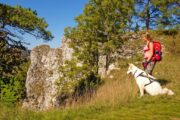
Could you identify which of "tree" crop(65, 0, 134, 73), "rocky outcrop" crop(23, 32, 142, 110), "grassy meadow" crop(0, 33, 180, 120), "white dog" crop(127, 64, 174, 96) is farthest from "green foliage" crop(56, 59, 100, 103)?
"white dog" crop(127, 64, 174, 96)

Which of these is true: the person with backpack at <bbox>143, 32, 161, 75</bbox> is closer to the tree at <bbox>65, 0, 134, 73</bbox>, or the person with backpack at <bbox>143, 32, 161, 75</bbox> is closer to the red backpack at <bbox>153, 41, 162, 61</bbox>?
the red backpack at <bbox>153, 41, 162, 61</bbox>

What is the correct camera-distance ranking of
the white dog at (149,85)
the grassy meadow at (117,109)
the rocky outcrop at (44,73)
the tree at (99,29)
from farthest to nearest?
the rocky outcrop at (44,73) < the tree at (99,29) < the white dog at (149,85) < the grassy meadow at (117,109)

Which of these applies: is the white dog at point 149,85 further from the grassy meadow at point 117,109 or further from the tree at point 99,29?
the tree at point 99,29

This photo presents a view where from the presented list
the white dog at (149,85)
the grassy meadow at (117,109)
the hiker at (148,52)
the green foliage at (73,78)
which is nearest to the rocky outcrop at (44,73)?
the green foliage at (73,78)

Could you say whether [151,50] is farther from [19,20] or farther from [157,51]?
[19,20]

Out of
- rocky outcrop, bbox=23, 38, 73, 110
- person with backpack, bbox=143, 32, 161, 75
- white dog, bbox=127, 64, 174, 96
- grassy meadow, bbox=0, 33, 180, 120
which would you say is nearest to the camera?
grassy meadow, bbox=0, 33, 180, 120

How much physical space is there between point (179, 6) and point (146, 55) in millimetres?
26140

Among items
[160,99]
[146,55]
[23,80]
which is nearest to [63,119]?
[160,99]

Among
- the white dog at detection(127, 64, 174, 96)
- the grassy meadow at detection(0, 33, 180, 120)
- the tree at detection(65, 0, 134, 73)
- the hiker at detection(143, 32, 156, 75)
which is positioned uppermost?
the tree at detection(65, 0, 134, 73)

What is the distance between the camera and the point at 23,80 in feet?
220

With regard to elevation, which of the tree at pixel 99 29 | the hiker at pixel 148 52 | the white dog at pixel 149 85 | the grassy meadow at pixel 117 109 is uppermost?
the tree at pixel 99 29

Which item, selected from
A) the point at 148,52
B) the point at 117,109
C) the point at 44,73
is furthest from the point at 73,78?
the point at 117,109

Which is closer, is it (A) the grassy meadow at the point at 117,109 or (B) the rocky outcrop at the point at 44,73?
(A) the grassy meadow at the point at 117,109

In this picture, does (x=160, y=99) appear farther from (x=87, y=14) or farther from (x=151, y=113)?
(x=87, y=14)
